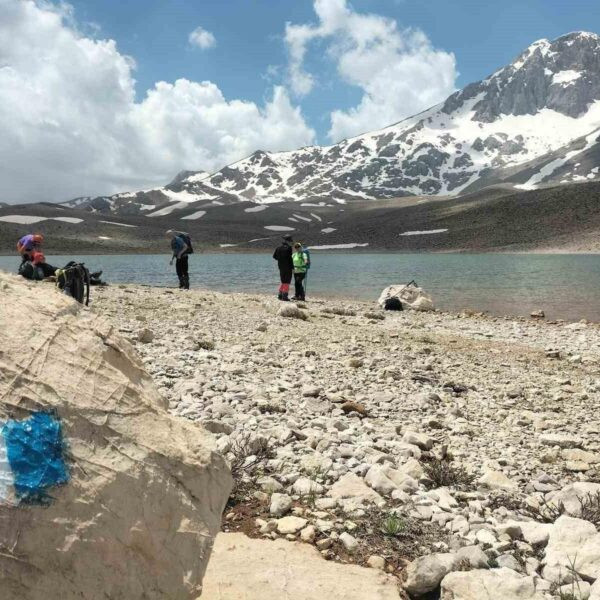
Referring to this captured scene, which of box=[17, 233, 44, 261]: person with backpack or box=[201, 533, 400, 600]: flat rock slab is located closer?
box=[201, 533, 400, 600]: flat rock slab

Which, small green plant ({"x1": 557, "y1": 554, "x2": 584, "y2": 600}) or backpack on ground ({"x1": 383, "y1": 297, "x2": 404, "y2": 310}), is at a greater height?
small green plant ({"x1": 557, "y1": 554, "x2": 584, "y2": 600})

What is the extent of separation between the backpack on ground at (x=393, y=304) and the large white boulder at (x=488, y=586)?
2159 cm

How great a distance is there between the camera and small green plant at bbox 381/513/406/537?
4.71 m

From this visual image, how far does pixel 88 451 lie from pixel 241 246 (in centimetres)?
14299

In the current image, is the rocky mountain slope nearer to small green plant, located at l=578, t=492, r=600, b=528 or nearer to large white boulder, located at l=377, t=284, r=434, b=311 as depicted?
large white boulder, located at l=377, t=284, r=434, b=311

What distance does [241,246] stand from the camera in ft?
473

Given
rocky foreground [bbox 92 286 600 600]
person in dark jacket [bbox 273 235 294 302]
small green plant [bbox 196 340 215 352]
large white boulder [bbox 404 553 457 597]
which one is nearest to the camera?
large white boulder [bbox 404 553 457 597]

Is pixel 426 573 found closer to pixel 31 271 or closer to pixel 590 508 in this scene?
pixel 590 508

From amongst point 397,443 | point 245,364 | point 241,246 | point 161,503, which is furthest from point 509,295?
point 241,246

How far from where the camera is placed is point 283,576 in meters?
4.05

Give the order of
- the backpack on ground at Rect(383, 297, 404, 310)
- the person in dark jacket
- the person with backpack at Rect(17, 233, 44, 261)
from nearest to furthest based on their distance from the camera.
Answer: the person with backpack at Rect(17, 233, 44, 261)
the person in dark jacket
the backpack on ground at Rect(383, 297, 404, 310)

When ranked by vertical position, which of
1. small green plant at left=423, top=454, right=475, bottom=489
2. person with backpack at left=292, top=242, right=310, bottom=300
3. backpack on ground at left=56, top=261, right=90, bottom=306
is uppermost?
backpack on ground at left=56, top=261, right=90, bottom=306

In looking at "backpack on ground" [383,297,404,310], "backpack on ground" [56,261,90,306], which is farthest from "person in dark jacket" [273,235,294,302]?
"backpack on ground" [56,261,90,306]

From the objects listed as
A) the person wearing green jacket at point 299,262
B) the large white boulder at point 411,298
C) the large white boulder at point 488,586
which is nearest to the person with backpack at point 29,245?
the large white boulder at point 488,586
